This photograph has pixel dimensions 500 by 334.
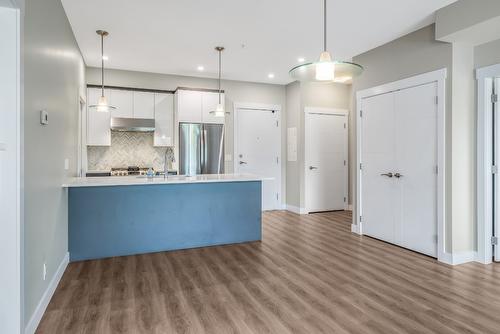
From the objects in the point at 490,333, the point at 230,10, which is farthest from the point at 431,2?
the point at 490,333

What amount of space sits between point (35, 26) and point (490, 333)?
12.9 ft

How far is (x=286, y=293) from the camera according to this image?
9.21ft

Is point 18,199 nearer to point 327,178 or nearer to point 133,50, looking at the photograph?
point 133,50

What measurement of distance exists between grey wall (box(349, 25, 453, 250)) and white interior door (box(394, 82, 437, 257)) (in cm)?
18

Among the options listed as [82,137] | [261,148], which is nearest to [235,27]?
[82,137]

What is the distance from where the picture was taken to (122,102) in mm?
5668

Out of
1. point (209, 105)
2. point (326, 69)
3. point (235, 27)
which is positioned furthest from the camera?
point (209, 105)

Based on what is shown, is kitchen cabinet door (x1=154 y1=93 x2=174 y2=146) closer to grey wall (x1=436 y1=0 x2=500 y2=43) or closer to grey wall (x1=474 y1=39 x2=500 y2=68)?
grey wall (x1=436 y1=0 x2=500 y2=43)

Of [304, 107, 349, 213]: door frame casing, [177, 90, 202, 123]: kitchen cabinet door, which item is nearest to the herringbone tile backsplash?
[177, 90, 202, 123]: kitchen cabinet door

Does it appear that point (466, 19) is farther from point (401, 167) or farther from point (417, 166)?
point (401, 167)

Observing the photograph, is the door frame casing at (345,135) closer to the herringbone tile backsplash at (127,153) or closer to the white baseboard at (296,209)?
the white baseboard at (296,209)

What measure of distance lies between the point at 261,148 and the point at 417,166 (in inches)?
137

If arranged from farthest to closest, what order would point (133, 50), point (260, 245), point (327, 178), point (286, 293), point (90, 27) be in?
point (327, 178) < point (133, 50) < point (260, 245) < point (90, 27) < point (286, 293)

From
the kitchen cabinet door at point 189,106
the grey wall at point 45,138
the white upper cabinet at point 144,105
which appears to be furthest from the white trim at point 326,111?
the grey wall at point 45,138
